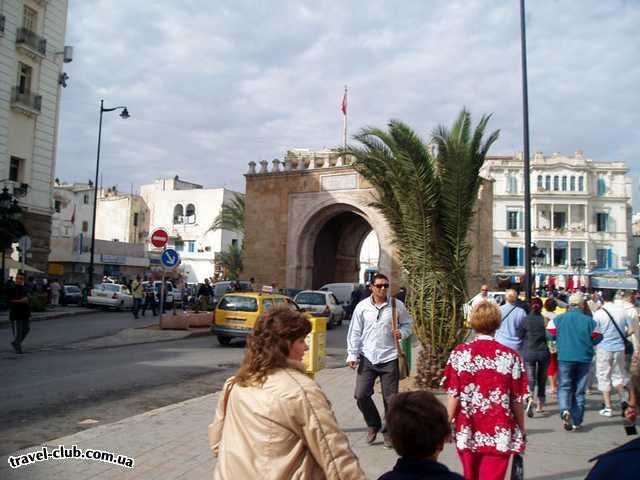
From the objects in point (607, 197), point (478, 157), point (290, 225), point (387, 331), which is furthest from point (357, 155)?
point (607, 197)

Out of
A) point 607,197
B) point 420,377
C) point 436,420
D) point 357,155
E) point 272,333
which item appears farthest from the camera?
point 607,197

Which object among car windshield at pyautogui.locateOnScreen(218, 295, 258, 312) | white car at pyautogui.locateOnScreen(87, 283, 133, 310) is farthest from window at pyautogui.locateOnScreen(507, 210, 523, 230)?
car windshield at pyautogui.locateOnScreen(218, 295, 258, 312)

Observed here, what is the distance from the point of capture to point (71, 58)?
31.0 meters

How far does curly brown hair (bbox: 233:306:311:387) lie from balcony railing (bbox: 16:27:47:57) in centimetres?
2973

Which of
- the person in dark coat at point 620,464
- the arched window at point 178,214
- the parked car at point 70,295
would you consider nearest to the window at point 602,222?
the arched window at point 178,214

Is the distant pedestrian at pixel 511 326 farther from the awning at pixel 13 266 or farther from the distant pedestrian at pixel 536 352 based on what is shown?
the awning at pixel 13 266

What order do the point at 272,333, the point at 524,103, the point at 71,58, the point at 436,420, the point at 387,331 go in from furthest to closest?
the point at 71,58
the point at 524,103
the point at 387,331
the point at 272,333
the point at 436,420

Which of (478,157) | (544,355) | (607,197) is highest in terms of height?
(607,197)

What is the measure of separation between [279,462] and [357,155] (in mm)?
8818

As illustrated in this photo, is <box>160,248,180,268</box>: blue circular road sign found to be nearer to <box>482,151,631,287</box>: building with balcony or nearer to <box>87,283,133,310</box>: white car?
<box>87,283,133,310</box>: white car

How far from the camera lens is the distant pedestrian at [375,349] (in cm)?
613

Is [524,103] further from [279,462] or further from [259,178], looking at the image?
[259,178]

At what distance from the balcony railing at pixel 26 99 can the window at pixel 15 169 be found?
8.45 feet

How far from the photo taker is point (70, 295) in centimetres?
3027
